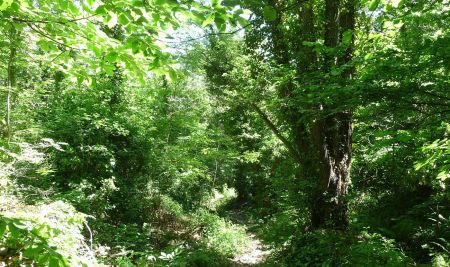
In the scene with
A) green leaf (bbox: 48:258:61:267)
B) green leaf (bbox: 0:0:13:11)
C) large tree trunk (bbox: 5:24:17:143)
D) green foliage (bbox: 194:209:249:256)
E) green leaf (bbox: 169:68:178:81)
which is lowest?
green foliage (bbox: 194:209:249:256)

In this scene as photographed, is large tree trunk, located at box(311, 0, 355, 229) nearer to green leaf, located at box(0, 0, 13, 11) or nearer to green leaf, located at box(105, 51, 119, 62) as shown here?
green leaf, located at box(105, 51, 119, 62)

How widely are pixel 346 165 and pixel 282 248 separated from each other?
2717mm

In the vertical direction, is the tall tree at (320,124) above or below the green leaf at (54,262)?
above

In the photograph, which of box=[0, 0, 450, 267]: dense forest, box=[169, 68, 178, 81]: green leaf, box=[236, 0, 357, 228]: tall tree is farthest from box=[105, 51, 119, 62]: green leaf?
box=[236, 0, 357, 228]: tall tree

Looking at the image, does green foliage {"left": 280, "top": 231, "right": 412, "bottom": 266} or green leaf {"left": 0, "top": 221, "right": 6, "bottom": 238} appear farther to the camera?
green foliage {"left": 280, "top": 231, "right": 412, "bottom": 266}

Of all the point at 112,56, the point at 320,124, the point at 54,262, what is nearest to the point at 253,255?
the point at 320,124

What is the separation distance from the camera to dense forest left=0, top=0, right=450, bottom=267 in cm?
297

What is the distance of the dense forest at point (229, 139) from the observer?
2967mm

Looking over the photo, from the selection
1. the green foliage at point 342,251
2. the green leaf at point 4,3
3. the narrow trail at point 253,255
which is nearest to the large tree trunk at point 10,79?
the green leaf at point 4,3

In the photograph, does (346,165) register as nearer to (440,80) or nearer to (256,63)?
(256,63)

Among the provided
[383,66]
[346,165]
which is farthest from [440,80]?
[346,165]

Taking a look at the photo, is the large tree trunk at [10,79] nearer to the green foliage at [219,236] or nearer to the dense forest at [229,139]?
the dense forest at [229,139]

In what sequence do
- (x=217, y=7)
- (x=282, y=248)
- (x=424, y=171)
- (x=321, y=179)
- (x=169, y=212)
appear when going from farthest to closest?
1. (x=169, y=212)
2. (x=282, y=248)
3. (x=321, y=179)
4. (x=424, y=171)
5. (x=217, y=7)

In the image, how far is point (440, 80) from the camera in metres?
4.00
